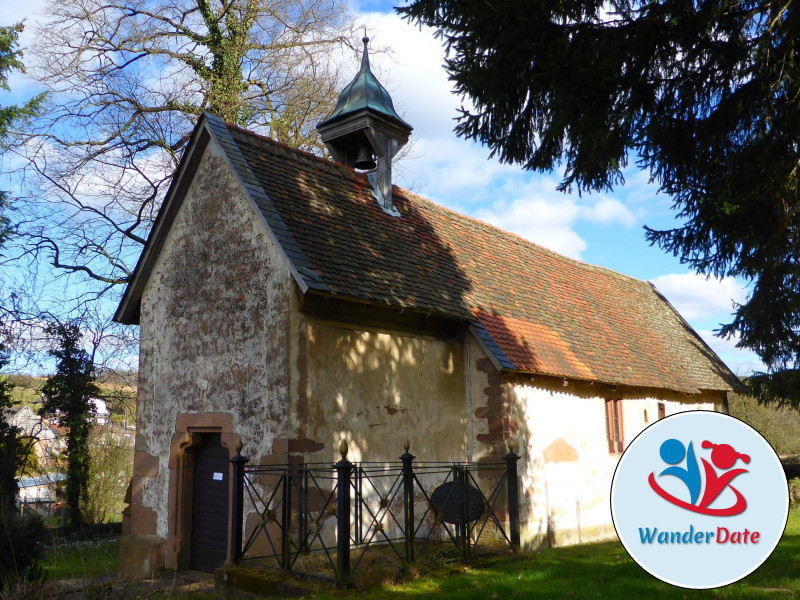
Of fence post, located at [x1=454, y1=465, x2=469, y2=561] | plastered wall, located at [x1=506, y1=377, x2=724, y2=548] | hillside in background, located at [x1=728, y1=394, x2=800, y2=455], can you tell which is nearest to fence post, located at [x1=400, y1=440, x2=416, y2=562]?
fence post, located at [x1=454, y1=465, x2=469, y2=561]

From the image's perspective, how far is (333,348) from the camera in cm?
1022

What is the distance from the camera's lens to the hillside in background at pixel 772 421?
26.2 metres

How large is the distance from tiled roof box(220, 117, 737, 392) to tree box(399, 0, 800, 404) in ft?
12.6

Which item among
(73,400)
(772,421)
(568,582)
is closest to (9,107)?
(73,400)

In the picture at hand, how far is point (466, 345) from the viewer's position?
12227mm

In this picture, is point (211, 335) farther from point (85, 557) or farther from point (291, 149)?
point (85, 557)

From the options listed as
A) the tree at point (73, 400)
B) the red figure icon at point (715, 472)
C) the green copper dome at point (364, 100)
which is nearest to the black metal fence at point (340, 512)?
the red figure icon at point (715, 472)

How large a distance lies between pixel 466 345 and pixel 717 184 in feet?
20.1

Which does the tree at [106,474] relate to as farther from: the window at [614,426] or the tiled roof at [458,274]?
the window at [614,426]

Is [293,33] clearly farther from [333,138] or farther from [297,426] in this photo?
[297,426]

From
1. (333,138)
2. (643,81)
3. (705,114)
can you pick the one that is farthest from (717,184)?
(333,138)

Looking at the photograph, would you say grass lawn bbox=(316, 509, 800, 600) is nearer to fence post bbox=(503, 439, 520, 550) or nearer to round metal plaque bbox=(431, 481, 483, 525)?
fence post bbox=(503, 439, 520, 550)

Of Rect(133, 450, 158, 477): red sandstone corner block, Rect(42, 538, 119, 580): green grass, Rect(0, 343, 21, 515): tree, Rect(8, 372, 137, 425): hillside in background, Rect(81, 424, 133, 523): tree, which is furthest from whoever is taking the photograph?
Rect(81, 424, 133, 523): tree

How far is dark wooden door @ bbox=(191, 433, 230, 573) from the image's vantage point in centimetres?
1067
